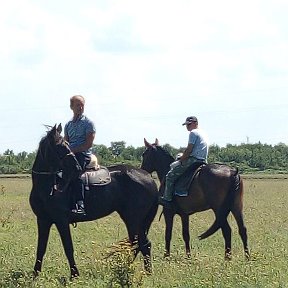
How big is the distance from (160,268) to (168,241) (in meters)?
2.47

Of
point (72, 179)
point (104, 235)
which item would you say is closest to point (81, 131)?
point (72, 179)

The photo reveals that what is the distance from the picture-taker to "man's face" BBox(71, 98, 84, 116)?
11266mm

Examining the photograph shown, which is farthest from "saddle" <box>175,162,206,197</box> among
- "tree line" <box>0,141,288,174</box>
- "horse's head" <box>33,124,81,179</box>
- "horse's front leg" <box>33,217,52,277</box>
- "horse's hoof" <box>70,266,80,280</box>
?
"tree line" <box>0,141,288,174</box>

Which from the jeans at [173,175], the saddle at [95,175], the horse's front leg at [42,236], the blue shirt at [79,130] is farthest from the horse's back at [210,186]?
the horse's front leg at [42,236]

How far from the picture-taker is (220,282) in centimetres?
906

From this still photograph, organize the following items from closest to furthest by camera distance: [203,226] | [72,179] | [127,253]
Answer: [127,253], [72,179], [203,226]

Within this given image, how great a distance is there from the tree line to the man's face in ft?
211

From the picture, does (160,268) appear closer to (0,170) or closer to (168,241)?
(168,241)

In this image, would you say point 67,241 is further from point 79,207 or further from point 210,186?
point 210,186

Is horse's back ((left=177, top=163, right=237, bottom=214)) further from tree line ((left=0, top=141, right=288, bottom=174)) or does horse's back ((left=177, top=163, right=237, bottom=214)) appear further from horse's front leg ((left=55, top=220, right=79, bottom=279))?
tree line ((left=0, top=141, right=288, bottom=174))

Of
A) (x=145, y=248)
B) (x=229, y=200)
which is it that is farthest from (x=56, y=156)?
(x=229, y=200)

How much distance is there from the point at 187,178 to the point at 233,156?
227ft

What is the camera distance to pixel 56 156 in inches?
415

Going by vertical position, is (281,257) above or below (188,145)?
below
